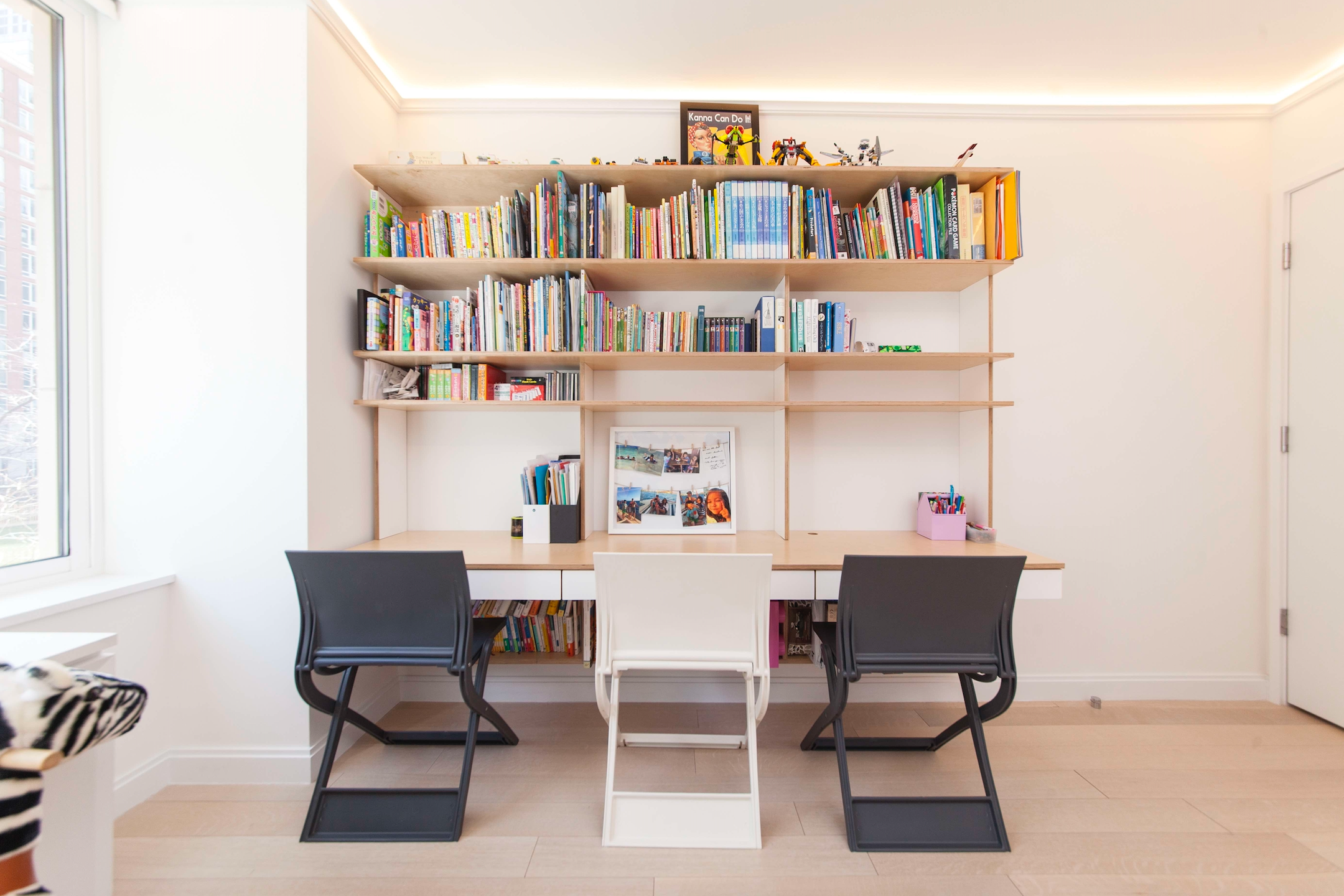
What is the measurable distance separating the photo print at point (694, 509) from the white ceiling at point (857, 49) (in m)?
1.77

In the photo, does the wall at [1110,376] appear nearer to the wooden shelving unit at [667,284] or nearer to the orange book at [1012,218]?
the wooden shelving unit at [667,284]

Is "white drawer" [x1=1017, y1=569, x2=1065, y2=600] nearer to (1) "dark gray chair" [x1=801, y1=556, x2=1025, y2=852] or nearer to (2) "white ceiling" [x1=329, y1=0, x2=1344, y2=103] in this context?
(1) "dark gray chair" [x1=801, y1=556, x2=1025, y2=852]

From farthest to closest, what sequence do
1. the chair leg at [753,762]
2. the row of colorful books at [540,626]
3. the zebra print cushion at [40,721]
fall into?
1. the row of colorful books at [540,626]
2. the chair leg at [753,762]
3. the zebra print cushion at [40,721]

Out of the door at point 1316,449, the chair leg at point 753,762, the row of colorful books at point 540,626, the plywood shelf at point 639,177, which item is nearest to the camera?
the chair leg at point 753,762

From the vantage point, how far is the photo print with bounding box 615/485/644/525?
2488 millimetres

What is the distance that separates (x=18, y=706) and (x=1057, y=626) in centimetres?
320

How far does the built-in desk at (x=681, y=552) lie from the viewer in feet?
6.33

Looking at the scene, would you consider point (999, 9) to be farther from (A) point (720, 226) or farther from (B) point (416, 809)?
(B) point (416, 809)

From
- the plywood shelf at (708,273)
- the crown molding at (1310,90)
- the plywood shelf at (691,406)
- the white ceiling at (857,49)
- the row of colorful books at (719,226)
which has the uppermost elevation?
the white ceiling at (857,49)

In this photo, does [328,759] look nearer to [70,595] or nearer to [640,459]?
[70,595]

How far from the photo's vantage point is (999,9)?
2027 mm

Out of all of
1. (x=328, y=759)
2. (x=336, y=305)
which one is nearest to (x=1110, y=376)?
(x=336, y=305)

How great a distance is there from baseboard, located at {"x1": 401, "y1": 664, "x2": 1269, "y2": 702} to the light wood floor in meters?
0.12

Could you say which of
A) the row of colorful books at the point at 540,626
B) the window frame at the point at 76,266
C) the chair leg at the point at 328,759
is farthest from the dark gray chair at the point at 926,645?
the window frame at the point at 76,266
